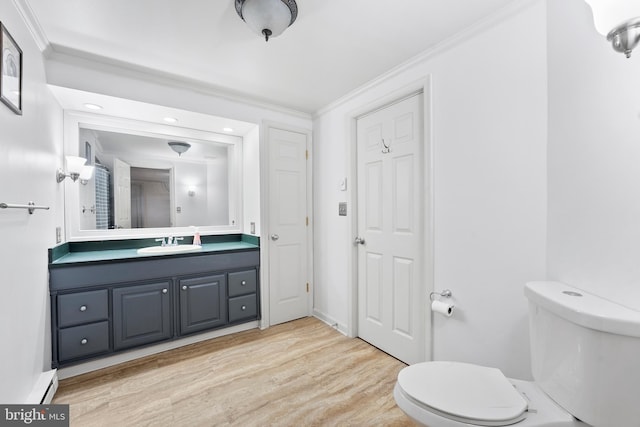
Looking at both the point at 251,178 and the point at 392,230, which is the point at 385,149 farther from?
the point at 251,178

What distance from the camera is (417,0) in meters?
1.41

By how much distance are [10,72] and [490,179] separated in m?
2.52

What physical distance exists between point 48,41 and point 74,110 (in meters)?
0.69

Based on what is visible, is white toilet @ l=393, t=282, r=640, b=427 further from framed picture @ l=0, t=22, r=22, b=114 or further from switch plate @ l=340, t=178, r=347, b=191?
framed picture @ l=0, t=22, r=22, b=114

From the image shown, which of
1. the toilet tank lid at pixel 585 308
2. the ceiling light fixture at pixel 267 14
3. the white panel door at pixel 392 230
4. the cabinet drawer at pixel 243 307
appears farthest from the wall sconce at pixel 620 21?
the cabinet drawer at pixel 243 307

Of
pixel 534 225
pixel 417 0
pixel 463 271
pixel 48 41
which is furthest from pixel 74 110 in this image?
pixel 534 225

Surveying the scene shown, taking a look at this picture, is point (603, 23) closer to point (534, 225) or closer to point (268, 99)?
point (534, 225)

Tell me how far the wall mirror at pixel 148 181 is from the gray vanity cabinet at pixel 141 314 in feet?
2.21

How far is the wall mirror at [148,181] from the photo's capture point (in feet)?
7.71

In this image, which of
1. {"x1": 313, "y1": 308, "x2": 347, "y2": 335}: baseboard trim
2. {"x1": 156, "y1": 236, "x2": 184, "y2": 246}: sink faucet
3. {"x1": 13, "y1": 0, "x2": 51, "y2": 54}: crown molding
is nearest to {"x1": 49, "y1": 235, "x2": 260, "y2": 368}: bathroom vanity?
{"x1": 156, "y1": 236, "x2": 184, "y2": 246}: sink faucet

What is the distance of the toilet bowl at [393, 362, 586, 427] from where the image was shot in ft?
3.08

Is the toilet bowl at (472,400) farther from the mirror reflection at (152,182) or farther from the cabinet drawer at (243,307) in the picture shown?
the mirror reflection at (152,182)

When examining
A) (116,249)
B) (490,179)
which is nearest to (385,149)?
(490,179)

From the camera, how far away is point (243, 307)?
8.69 feet
